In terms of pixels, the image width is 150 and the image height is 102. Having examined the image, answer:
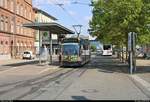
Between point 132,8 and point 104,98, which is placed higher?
point 132,8

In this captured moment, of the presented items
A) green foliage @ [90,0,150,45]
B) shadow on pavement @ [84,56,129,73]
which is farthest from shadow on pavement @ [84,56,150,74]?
green foliage @ [90,0,150,45]

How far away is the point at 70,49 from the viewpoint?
4600cm

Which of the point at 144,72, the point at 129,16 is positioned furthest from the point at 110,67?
the point at 144,72

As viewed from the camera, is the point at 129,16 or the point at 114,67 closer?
the point at 129,16

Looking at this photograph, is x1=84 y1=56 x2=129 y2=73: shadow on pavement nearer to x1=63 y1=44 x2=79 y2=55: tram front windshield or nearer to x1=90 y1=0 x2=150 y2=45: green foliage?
x1=63 y1=44 x2=79 y2=55: tram front windshield

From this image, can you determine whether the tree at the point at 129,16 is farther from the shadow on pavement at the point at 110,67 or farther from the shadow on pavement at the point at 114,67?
the shadow on pavement at the point at 110,67

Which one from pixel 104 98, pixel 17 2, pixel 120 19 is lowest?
pixel 104 98

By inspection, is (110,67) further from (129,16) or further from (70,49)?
(129,16)

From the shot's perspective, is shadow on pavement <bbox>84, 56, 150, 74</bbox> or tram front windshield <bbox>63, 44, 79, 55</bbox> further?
tram front windshield <bbox>63, 44, 79, 55</bbox>

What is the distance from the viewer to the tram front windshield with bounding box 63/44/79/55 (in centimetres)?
4588

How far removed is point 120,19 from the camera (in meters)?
40.2

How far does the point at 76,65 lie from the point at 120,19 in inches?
345

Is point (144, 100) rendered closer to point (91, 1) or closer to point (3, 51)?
point (91, 1)

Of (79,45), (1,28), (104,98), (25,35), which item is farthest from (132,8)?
(25,35)
